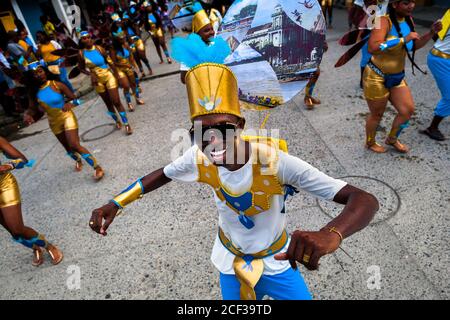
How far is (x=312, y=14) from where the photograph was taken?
1.35 meters

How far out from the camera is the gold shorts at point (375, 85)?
3.72 meters

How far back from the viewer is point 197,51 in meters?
1.48

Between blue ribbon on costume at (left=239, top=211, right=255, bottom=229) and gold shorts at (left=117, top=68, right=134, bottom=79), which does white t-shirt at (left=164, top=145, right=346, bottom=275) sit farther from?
gold shorts at (left=117, top=68, right=134, bottom=79)

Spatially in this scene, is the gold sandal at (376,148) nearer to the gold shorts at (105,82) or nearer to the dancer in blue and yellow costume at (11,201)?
the dancer in blue and yellow costume at (11,201)

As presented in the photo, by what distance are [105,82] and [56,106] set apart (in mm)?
1627

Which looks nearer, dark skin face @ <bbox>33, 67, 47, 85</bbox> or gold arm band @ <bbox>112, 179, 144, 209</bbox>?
gold arm band @ <bbox>112, 179, 144, 209</bbox>

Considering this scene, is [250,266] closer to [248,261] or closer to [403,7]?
[248,261]

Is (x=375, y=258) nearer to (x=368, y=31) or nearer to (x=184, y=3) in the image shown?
(x=368, y=31)

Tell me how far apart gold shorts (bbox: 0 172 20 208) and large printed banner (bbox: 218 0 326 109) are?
9.25ft

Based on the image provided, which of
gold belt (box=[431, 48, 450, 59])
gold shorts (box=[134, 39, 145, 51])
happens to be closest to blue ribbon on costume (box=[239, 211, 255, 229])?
gold belt (box=[431, 48, 450, 59])

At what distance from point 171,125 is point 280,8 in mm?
5052

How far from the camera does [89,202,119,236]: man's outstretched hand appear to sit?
1.72 meters

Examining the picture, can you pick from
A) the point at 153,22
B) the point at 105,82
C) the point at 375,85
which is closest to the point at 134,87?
the point at 105,82
